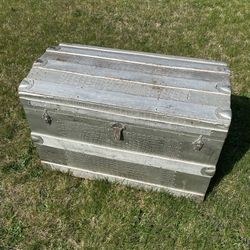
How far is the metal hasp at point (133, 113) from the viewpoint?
10.4 ft

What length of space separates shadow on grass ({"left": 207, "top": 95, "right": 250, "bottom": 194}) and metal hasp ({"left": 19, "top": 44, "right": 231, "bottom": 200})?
58 centimetres

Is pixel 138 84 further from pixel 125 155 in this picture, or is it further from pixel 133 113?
pixel 125 155

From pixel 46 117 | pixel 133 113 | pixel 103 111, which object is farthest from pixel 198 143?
pixel 46 117

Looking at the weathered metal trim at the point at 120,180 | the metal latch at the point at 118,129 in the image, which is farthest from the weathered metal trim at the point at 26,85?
the weathered metal trim at the point at 120,180

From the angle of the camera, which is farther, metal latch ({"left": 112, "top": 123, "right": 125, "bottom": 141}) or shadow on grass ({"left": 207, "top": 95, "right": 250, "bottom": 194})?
shadow on grass ({"left": 207, "top": 95, "right": 250, "bottom": 194})

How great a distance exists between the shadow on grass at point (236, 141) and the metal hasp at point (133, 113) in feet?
1.91

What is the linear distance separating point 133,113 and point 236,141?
6.49 ft

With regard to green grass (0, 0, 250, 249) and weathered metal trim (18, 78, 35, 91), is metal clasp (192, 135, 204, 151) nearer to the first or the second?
green grass (0, 0, 250, 249)

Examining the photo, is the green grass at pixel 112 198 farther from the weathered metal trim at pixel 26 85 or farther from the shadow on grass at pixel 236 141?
the weathered metal trim at pixel 26 85

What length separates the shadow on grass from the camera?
14.0 ft

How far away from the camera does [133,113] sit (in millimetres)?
3170

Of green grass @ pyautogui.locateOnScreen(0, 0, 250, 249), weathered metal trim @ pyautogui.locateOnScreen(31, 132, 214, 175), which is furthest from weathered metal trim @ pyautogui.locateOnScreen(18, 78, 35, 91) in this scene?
green grass @ pyautogui.locateOnScreen(0, 0, 250, 249)

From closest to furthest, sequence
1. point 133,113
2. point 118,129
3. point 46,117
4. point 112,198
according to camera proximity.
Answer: point 133,113, point 118,129, point 46,117, point 112,198

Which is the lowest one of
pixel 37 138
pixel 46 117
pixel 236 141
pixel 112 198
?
pixel 112 198
